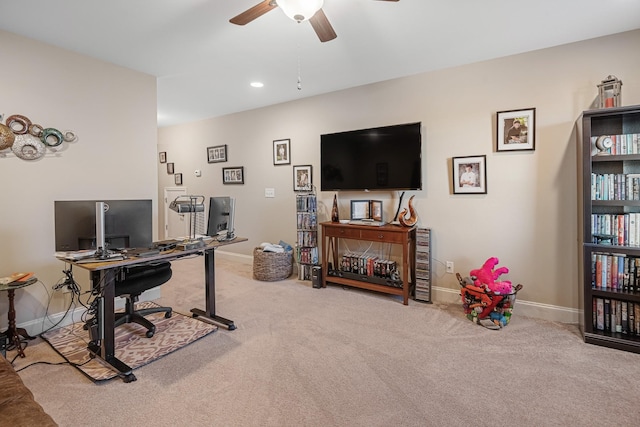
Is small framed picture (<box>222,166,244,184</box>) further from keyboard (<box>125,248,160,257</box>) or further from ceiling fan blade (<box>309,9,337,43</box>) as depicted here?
ceiling fan blade (<box>309,9,337,43</box>)

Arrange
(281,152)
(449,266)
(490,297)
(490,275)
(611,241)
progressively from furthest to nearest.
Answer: (281,152)
(449,266)
(490,275)
(490,297)
(611,241)

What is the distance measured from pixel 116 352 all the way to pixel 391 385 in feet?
6.57

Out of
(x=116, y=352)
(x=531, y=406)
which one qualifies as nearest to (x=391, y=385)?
(x=531, y=406)

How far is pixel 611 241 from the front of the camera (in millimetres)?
2402

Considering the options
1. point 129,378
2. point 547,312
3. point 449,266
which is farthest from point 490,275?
point 129,378

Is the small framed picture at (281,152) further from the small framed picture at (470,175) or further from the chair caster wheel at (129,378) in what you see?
the chair caster wheel at (129,378)

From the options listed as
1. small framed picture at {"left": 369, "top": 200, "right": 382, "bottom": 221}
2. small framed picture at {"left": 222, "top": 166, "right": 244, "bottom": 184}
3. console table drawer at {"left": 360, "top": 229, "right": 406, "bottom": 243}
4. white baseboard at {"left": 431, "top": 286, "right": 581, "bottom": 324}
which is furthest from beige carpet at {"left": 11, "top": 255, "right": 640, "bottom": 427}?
small framed picture at {"left": 222, "top": 166, "right": 244, "bottom": 184}

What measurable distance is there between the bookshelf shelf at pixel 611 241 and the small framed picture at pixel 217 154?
4611mm

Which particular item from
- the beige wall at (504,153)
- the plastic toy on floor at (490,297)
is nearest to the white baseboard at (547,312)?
the beige wall at (504,153)

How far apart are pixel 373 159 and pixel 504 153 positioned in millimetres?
1311

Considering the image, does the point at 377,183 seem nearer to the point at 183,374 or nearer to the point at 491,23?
the point at 491,23

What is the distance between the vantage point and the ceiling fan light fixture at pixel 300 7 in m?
1.65

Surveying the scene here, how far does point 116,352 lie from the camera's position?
2.29 metres

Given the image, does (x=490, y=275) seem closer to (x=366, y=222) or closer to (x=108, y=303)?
(x=366, y=222)
